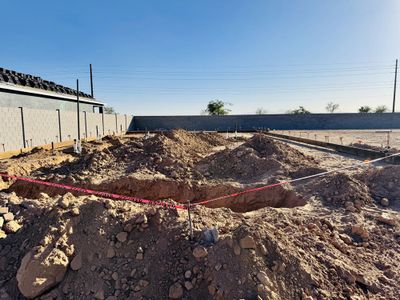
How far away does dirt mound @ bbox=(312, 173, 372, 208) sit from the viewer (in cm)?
498

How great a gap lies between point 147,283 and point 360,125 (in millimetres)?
34087

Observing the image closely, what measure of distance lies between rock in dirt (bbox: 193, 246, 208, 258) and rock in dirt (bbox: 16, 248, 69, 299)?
1348 millimetres

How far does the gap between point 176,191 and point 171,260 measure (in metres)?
4.61

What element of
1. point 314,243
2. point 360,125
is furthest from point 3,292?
point 360,125

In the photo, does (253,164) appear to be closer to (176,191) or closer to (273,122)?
(176,191)

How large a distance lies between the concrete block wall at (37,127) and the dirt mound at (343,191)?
12152 mm

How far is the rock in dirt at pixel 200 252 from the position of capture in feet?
8.40

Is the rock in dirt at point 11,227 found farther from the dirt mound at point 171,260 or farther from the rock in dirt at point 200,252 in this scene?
the rock in dirt at point 200,252

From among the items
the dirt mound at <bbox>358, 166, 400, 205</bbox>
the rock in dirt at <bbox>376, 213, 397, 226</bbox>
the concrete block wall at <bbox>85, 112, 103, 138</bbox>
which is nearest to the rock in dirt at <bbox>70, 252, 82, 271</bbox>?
the rock in dirt at <bbox>376, 213, 397, 226</bbox>

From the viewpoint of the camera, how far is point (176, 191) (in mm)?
7227

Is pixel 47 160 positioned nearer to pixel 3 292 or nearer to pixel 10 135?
pixel 10 135

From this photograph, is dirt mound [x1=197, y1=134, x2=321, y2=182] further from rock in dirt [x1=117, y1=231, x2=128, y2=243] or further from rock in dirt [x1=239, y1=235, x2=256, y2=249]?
rock in dirt [x1=117, y1=231, x2=128, y2=243]

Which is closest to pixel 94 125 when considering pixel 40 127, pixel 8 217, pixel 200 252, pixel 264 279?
pixel 40 127

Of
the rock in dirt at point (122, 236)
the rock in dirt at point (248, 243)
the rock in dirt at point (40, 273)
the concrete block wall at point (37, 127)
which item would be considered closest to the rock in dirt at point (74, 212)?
the rock in dirt at point (40, 273)
